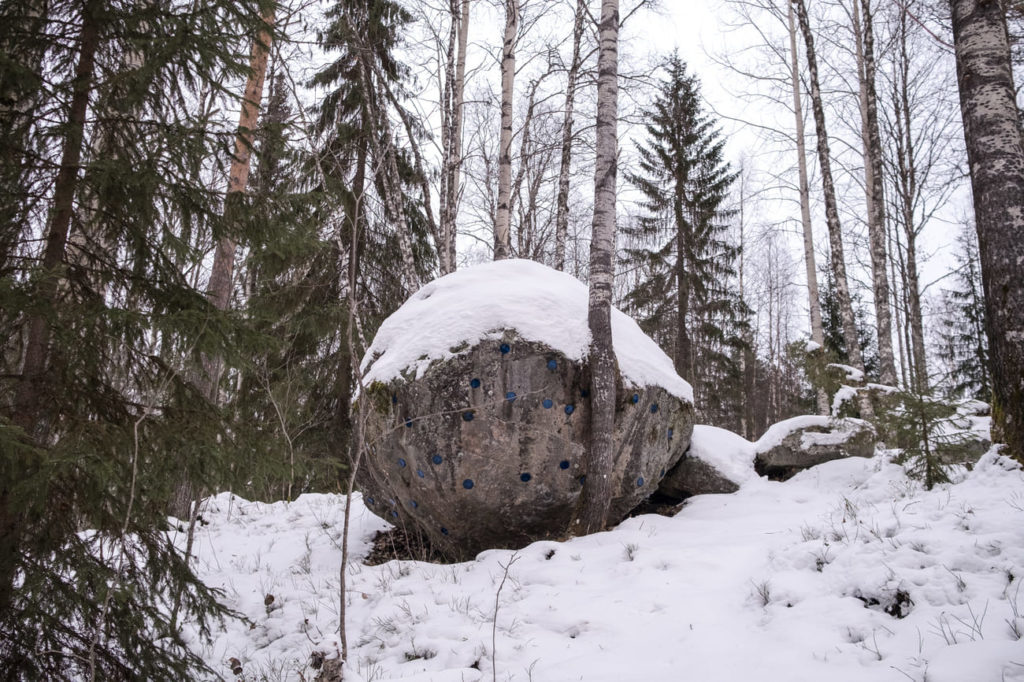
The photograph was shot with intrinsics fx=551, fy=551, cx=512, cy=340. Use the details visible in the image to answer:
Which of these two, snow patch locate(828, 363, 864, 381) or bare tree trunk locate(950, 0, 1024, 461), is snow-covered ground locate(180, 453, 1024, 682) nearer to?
bare tree trunk locate(950, 0, 1024, 461)

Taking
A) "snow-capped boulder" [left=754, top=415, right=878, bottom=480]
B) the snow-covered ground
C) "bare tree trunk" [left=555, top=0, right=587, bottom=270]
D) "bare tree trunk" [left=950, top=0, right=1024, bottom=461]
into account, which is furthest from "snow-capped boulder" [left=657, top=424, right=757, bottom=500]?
"bare tree trunk" [left=555, top=0, right=587, bottom=270]

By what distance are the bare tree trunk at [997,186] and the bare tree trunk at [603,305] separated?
284 centimetres

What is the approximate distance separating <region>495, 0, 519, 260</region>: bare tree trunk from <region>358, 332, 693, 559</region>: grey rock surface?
13.3 ft

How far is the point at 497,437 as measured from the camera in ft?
15.6

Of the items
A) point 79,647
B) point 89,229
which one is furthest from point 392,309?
point 79,647

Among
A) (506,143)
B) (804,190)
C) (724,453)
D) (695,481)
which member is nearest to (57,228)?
(695,481)

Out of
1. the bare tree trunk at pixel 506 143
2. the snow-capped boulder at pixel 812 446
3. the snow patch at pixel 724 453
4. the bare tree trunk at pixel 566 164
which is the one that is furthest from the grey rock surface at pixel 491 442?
the bare tree trunk at pixel 566 164

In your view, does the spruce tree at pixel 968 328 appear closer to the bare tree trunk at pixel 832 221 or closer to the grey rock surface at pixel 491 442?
the bare tree trunk at pixel 832 221

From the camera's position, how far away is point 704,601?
11.4 ft

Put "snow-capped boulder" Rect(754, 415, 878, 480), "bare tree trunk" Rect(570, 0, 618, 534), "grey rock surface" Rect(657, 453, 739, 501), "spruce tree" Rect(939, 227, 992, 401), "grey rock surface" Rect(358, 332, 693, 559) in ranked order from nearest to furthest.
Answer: "grey rock surface" Rect(358, 332, 693, 559), "bare tree trunk" Rect(570, 0, 618, 534), "grey rock surface" Rect(657, 453, 739, 501), "snow-capped boulder" Rect(754, 415, 878, 480), "spruce tree" Rect(939, 227, 992, 401)

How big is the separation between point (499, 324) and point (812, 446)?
480 cm

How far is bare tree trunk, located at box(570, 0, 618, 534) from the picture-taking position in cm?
491

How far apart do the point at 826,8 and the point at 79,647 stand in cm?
1522

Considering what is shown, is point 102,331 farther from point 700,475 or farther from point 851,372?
point 851,372
